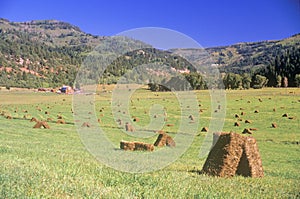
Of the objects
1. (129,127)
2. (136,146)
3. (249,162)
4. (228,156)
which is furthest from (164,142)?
(228,156)

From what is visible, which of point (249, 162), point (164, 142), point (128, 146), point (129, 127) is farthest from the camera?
point (129, 127)

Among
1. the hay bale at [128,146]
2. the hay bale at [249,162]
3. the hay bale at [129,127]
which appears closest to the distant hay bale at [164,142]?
the hay bale at [128,146]

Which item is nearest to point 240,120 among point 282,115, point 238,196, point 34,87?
point 282,115

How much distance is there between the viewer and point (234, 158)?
13.1 m

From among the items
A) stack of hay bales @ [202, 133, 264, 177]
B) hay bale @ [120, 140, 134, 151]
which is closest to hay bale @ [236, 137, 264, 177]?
stack of hay bales @ [202, 133, 264, 177]

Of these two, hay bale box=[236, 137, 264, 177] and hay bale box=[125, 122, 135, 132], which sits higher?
hay bale box=[236, 137, 264, 177]

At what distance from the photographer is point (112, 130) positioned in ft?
136

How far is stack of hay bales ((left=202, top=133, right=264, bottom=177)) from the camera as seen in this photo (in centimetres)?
1305

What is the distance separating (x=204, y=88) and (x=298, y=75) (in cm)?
2874

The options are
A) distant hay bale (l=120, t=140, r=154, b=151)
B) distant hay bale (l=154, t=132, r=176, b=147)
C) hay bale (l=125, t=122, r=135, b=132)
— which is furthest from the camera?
hay bale (l=125, t=122, r=135, b=132)

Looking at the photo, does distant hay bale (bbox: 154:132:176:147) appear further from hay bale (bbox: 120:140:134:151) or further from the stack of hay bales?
the stack of hay bales

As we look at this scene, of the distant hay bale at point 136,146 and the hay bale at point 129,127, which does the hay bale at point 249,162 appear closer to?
the distant hay bale at point 136,146

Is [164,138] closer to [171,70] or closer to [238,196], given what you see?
[171,70]

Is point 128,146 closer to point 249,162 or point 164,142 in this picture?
point 164,142
